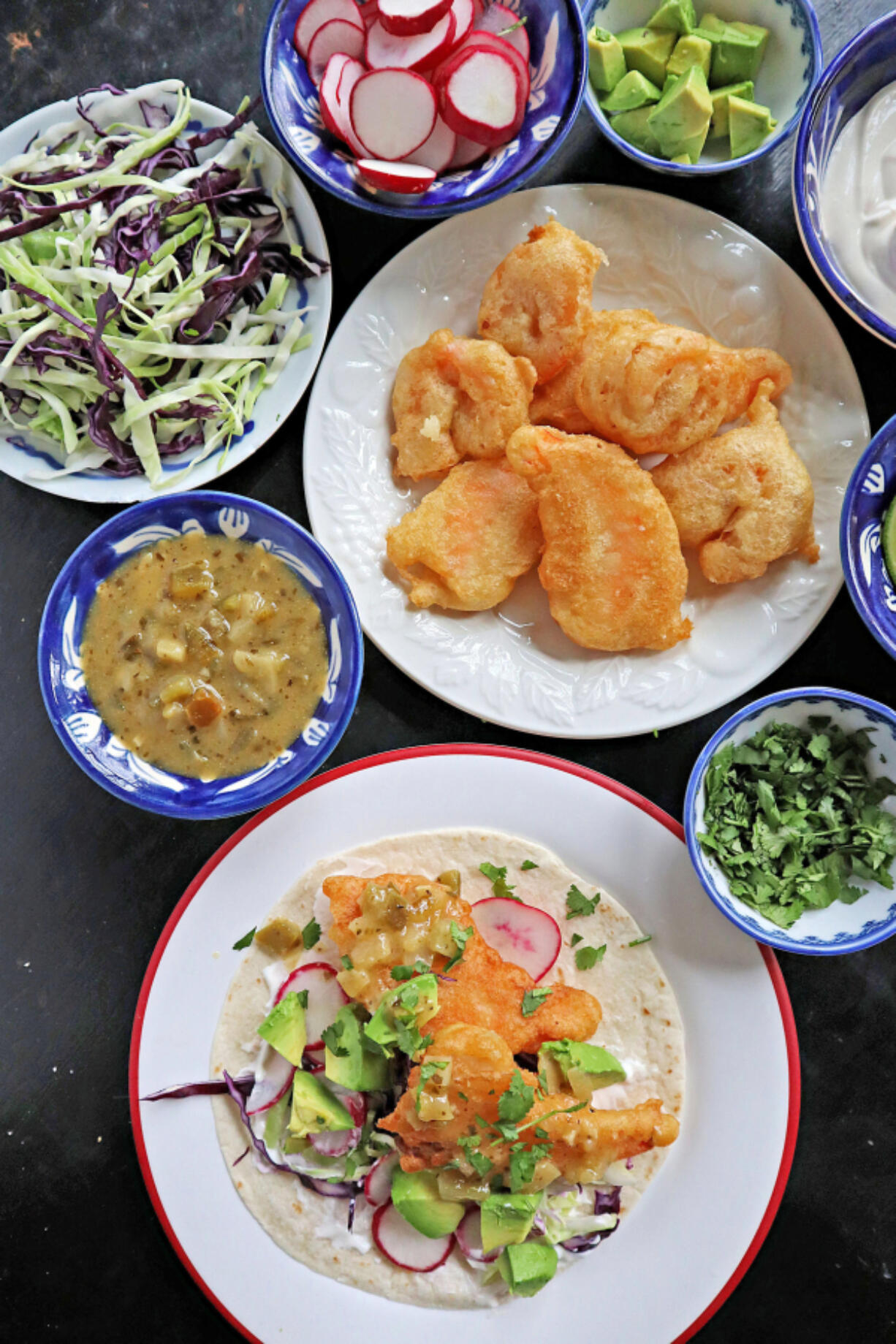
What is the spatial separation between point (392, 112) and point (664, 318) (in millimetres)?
1072

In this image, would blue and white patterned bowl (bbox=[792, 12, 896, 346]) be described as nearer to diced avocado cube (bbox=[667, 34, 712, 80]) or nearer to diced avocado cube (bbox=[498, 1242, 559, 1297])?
diced avocado cube (bbox=[667, 34, 712, 80])

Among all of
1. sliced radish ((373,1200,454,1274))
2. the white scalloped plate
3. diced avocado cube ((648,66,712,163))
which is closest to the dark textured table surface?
the white scalloped plate

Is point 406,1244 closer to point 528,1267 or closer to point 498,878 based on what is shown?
point 528,1267

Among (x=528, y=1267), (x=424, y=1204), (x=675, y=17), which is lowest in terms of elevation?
(x=528, y=1267)

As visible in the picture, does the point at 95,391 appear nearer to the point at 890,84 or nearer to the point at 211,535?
the point at 211,535

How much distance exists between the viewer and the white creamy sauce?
2.77m

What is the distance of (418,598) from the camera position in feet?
9.75

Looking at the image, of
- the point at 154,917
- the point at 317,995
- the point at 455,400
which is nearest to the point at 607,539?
the point at 455,400

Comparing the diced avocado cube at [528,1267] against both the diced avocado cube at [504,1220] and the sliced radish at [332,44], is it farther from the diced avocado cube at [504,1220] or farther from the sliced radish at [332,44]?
the sliced radish at [332,44]

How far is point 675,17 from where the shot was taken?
2.78m

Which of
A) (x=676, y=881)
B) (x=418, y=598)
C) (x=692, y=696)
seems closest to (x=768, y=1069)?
(x=676, y=881)

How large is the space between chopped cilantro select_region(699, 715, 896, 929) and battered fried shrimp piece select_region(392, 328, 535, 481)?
127 centimetres

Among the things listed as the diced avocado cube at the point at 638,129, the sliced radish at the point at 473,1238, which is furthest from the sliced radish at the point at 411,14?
the sliced radish at the point at 473,1238

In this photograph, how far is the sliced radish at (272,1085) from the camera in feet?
9.64
